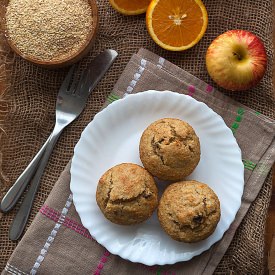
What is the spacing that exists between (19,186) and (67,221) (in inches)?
8.0

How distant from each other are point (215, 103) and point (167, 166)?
0.32 m

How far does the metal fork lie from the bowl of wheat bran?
8 cm

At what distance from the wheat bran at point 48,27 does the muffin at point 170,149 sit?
393 mm

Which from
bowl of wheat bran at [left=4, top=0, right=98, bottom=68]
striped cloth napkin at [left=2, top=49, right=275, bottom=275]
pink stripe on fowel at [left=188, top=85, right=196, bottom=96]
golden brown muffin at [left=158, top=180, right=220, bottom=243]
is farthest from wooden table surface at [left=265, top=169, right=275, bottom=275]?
bowl of wheat bran at [left=4, top=0, right=98, bottom=68]

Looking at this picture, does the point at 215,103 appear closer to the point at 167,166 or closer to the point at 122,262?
the point at 167,166

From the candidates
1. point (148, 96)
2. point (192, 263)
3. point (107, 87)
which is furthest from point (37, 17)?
point (192, 263)

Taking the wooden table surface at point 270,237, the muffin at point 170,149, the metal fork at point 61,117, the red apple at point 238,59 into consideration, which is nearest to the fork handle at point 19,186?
the metal fork at point 61,117

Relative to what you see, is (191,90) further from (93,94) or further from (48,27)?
(48,27)

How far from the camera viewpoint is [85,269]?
165cm

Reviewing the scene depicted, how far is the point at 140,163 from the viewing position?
1652 mm

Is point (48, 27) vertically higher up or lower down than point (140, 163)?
higher up

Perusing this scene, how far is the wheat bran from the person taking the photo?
1.62 m

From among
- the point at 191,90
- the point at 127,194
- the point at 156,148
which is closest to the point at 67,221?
the point at 127,194

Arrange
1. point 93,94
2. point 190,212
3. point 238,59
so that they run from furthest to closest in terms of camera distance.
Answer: point 93,94 < point 238,59 < point 190,212
